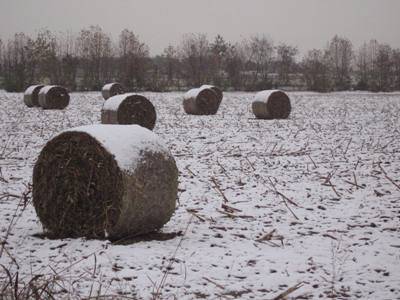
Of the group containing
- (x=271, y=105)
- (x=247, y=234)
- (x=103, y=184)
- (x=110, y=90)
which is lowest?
(x=247, y=234)

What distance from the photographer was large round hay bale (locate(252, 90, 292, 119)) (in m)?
20.0

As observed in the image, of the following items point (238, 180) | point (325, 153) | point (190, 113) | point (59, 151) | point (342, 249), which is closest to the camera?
point (342, 249)

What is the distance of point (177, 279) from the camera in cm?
453

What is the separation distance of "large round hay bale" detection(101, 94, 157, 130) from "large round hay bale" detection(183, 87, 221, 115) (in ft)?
18.3

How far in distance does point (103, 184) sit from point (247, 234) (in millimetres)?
1890

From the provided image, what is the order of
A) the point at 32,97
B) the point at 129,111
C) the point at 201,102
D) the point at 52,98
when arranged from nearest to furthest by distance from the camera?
the point at 129,111 → the point at 201,102 → the point at 52,98 → the point at 32,97

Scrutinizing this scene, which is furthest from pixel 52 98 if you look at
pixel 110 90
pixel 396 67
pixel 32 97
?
pixel 396 67

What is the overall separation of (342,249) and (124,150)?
2752 millimetres

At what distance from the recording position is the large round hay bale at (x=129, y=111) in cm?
1592

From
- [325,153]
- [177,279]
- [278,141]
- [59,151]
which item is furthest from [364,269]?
[278,141]

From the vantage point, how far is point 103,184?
222 inches

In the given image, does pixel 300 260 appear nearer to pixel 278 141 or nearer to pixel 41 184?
pixel 41 184

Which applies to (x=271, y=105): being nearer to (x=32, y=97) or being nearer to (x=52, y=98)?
(x=52, y=98)

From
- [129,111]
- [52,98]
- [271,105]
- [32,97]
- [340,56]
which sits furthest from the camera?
[340,56]
